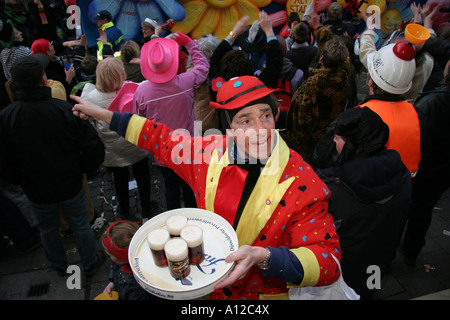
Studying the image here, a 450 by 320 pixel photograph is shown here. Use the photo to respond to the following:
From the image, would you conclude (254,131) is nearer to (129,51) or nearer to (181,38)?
(181,38)

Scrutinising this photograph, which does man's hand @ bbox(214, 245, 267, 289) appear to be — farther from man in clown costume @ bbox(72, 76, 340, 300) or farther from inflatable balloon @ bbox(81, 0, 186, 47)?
inflatable balloon @ bbox(81, 0, 186, 47)

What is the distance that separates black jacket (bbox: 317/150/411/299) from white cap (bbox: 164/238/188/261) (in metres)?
0.96

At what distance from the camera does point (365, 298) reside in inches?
78.9

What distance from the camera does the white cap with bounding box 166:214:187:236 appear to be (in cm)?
138

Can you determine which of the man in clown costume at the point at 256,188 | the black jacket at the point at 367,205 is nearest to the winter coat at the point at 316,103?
the black jacket at the point at 367,205

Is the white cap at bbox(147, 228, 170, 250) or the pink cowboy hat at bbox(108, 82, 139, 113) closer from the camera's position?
the white cap at bbox(147, 228, 170, 250)

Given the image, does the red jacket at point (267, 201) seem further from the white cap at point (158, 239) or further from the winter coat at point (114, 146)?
the winter coat at point (114, 146)

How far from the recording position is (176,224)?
1.40 meters

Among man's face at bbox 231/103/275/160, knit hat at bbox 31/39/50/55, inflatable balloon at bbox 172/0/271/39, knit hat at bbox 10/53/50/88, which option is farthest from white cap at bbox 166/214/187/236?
inflatable balloon at bbox 172/0/271/39

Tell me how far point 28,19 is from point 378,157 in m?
9.56

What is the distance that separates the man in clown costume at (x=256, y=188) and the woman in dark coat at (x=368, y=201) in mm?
275

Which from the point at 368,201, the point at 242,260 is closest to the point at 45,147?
the point at 242,260

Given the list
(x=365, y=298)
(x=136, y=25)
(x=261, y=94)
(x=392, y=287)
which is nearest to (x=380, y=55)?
(x=261, y=94)

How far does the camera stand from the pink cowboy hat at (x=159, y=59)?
2.88m
